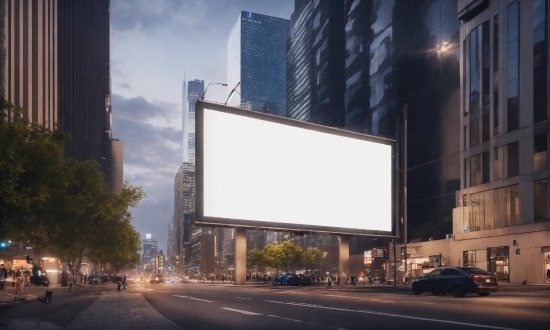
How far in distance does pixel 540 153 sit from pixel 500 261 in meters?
11.8

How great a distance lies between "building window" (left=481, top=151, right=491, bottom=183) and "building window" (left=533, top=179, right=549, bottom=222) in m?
8.11

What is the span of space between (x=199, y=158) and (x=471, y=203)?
115 feet

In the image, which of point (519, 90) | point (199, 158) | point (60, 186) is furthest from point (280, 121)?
point (519, 90)

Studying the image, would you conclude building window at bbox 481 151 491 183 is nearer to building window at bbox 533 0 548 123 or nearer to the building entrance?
the building entrance

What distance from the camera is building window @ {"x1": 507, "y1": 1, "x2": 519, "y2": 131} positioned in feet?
169

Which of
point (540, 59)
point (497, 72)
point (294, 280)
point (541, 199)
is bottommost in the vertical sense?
point (294, 280)

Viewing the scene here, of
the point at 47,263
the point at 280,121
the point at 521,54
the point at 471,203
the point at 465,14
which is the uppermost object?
the point at 465,14

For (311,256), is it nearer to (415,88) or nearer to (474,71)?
(415,88)

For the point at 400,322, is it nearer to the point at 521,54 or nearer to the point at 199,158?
the point at 199,158

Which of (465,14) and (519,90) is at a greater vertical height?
(465,14)

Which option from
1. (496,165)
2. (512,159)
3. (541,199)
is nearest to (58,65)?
(496,165)

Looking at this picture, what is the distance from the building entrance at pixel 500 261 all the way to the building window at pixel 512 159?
711 cm

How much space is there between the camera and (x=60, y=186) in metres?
36.6

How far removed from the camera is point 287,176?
131ft
